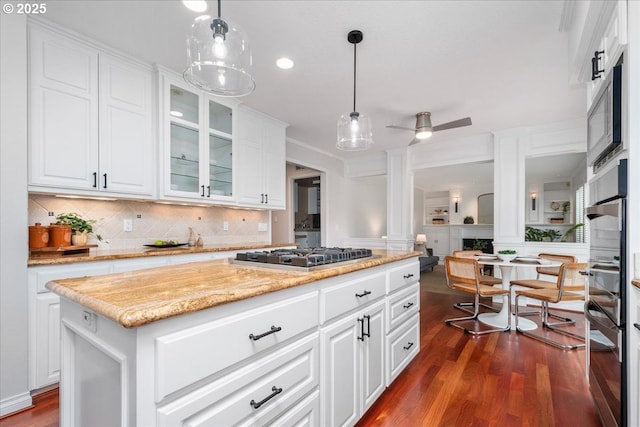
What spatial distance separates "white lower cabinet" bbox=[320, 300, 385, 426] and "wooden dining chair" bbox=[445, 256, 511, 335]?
1.83 meters

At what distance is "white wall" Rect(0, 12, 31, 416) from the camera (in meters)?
1.77

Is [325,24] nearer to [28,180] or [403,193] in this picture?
[28,180]

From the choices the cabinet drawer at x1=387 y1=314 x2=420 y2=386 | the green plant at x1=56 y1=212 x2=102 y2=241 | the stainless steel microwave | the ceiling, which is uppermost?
the ceiling

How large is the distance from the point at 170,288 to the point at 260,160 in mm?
2908

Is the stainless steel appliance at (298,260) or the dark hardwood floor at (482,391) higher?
the stainless steel appliance at (298,260)

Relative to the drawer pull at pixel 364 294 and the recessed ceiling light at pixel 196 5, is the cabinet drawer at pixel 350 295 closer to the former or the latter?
the drawer pull at pixel 364 294

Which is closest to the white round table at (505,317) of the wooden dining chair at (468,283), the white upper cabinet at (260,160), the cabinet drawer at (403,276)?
the wooden dining chair at (468,283)

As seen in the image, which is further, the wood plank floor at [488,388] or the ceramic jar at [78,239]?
the ceramic jar at [78,239]

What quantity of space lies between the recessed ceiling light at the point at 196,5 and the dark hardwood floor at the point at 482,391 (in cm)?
263

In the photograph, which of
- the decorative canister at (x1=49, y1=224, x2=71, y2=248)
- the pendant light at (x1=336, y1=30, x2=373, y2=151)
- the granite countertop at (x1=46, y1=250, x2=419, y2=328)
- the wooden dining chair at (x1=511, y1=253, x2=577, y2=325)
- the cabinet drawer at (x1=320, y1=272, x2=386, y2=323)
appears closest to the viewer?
the granite countertop at (x1=46, y1=250, x2=419, y2=328)

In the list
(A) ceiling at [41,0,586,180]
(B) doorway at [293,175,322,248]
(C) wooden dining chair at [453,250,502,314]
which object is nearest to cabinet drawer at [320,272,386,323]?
(A) ceiling at [41,0,586,180]

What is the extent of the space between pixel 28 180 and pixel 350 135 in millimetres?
2278

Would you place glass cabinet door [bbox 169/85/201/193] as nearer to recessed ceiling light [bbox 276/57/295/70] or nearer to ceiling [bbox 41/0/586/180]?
ceiling [bbox 41/0/586/180]

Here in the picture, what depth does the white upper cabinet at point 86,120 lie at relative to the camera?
81.0 inches
